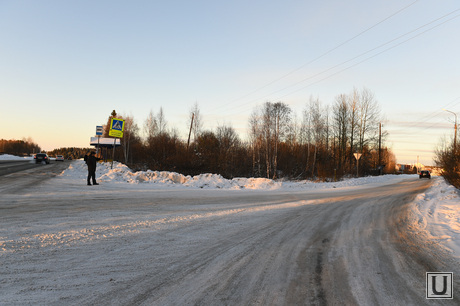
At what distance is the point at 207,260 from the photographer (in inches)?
179

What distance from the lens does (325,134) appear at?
176ft

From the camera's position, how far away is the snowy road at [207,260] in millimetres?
3338

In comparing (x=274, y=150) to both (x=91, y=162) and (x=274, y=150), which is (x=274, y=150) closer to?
(x=274, y=150)

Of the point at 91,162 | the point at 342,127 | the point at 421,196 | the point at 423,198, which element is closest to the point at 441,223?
the point at 423,198

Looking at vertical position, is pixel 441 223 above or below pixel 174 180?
below

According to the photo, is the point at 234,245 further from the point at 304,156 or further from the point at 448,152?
the point at 304,156

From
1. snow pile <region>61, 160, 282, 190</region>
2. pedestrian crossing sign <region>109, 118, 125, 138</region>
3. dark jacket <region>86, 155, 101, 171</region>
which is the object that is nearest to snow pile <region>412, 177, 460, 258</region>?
snow pile <region>61, 160, 282, 190</region>

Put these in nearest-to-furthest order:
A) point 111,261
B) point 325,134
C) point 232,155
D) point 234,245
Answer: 1. point 111,261
2. point 234,245
3. point 232,155
4. point 325,134

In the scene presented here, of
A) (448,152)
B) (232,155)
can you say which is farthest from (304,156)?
(448,152)

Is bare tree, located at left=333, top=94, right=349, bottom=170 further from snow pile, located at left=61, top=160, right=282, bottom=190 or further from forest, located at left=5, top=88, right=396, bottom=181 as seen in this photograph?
snow pile, located at left=61, top=160, right=282, bottom=190

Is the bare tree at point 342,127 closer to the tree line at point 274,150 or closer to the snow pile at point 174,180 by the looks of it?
the tree line at point 274,150

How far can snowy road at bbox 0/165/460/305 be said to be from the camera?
334cm

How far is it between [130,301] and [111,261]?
1403 millimetres

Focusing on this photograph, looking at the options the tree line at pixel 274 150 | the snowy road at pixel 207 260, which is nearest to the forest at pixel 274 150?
the tree line at pixel 274 150
